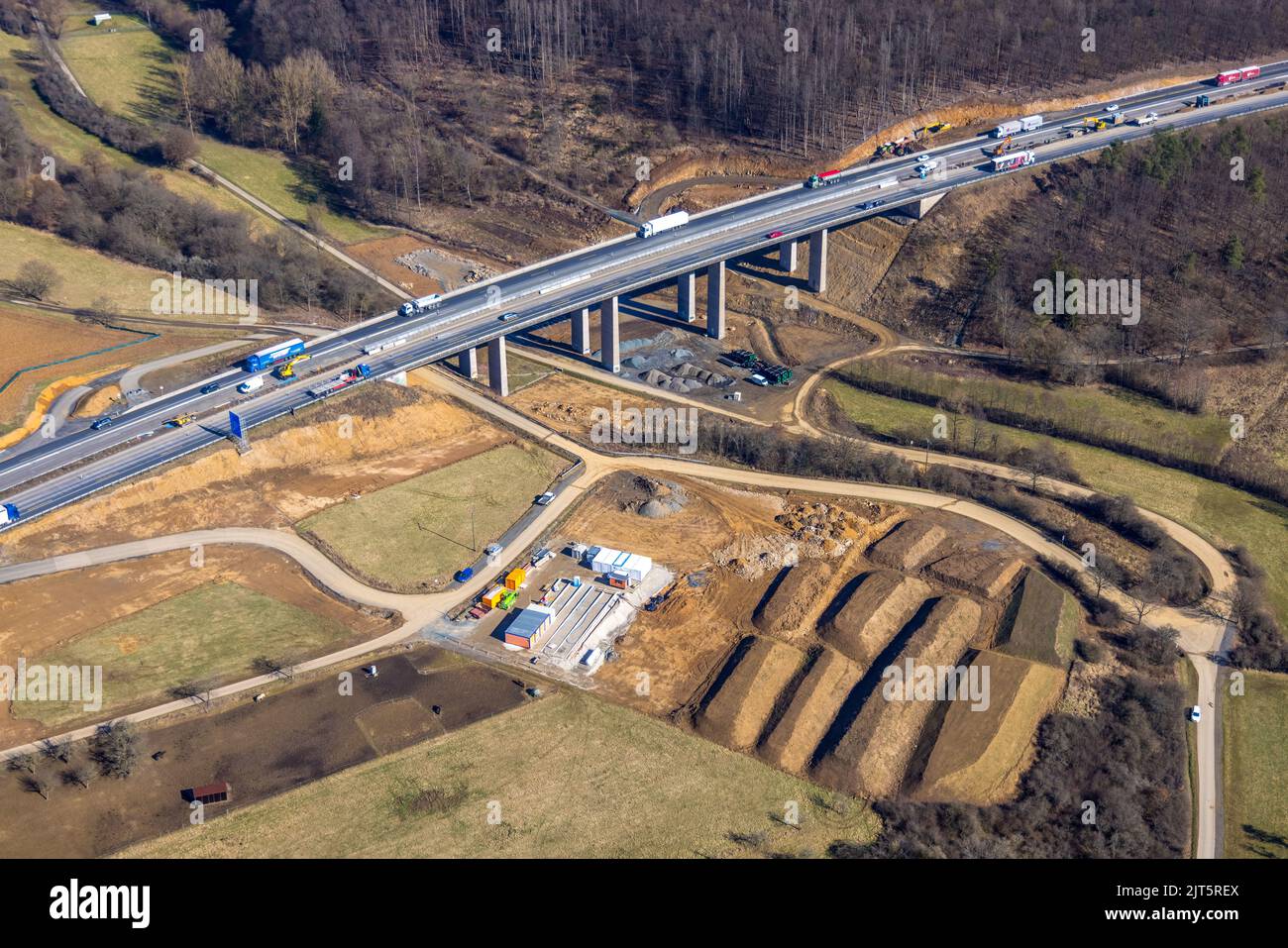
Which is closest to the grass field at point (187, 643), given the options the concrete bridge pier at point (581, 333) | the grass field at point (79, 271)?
the grass field at point (79, 271)

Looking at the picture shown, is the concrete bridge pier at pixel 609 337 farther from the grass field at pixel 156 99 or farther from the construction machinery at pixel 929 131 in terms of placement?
the construction machinery at pixel 929 131

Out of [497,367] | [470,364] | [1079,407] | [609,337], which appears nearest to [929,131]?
[1079,407]

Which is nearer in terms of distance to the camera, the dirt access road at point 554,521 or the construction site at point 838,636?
the construction site at point 838,636

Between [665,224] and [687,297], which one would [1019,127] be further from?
[687,297]

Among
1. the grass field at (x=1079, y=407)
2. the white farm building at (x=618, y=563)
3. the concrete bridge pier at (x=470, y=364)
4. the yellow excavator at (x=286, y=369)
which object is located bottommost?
the white farm building at (x=618, y=563)

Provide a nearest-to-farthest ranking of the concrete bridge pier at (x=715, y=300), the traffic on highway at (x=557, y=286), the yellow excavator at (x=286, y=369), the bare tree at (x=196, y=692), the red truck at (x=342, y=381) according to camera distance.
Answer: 1. the bare tree at (x=196, y=692)
2. the traffic on highway at (x=557, y=286)
3. the red truck at (x=342, y=381)
4. the yellow excavator at (x=286, y=369)
5. the concrete bridge pier at (x=715, y=300)

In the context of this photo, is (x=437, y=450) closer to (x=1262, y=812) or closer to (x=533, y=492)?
(x=533, y=492)

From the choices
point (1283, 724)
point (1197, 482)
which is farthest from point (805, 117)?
point (1283, 724)

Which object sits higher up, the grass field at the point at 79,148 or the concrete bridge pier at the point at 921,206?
the grass field at the point at 79,148
